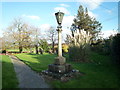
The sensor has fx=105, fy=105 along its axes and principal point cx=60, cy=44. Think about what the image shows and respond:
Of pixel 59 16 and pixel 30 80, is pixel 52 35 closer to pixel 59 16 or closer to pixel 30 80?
pixel 59 16

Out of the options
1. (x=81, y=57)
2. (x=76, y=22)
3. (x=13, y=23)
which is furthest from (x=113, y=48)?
(x=13, y=23)

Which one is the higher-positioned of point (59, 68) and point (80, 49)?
point (80, 49)

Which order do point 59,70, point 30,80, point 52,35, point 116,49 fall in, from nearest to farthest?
1. point 30,80
2. point 59,70
3. point 116,49
4. point 52,35

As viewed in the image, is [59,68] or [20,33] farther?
[20,33]

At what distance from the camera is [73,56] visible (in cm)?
1084

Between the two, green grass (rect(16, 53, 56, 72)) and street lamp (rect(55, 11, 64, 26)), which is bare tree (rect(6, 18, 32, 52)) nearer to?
green grass (rect(16, 53, 56, 72))

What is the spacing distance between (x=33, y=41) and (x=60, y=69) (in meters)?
25.8

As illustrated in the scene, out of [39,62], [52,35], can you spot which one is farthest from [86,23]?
[39,62]

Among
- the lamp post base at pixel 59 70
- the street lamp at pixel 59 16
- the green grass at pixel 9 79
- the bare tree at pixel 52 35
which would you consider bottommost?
the green grass at pixel 9 79

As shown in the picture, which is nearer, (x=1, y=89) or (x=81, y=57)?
(x=1, y=89)

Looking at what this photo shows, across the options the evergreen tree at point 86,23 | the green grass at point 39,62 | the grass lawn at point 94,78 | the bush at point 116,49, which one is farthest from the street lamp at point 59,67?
the evergreen tree at point 86,23

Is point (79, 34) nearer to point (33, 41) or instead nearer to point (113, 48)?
point (113, 48)

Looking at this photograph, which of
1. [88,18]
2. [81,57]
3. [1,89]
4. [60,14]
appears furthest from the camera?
[88,18]

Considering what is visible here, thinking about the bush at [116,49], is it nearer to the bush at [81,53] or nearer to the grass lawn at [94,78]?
the grass lawn at [94,78]
